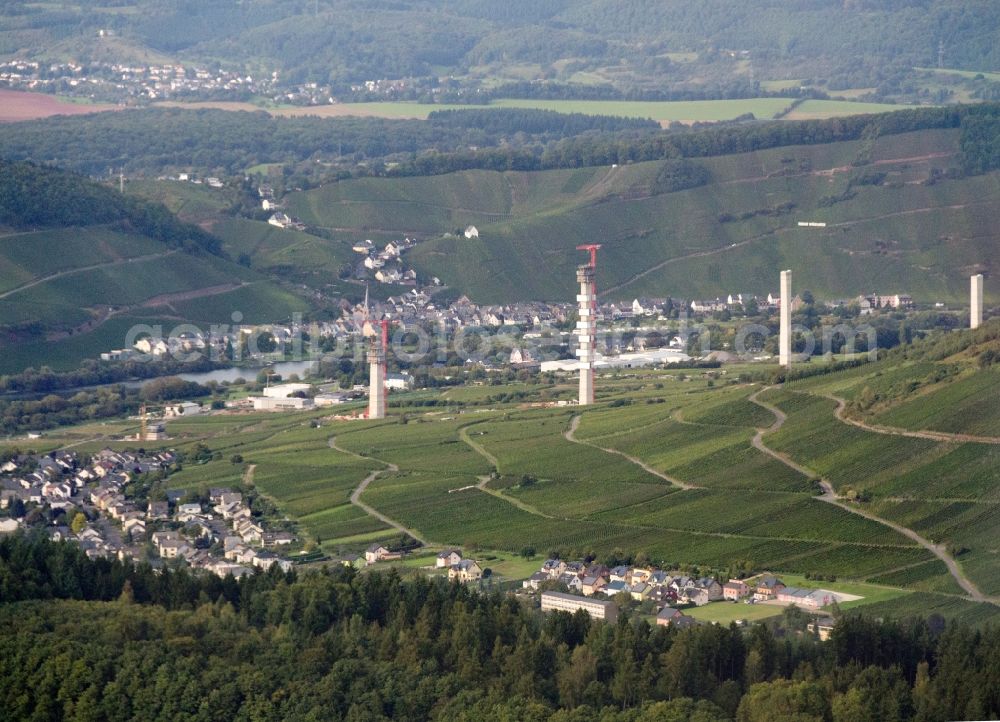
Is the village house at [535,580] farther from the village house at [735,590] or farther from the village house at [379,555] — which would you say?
the village house at [379,555]

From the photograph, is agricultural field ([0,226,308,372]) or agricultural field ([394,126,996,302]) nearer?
agricultural field ([0,226,308,372])

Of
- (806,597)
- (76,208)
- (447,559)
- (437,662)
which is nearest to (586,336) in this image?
(447,559)

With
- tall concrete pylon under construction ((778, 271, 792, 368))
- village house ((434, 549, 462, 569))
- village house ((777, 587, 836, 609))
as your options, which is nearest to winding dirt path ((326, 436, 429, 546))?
village house ((434, 549, 462, 569))

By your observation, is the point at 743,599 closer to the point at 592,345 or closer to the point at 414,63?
the point at 592,345

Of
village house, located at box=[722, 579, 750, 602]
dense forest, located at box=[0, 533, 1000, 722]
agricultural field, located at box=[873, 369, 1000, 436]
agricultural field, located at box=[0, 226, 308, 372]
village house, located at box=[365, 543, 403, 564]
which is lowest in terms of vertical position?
agricultural field, located at box=[0, 226, 308, 372]

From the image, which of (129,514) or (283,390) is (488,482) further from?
(283,390)

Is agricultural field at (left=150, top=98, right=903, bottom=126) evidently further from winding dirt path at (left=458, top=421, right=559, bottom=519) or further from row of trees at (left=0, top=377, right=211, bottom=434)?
winding dirt path at (left=458, top=421, right=559, bottom=519)
